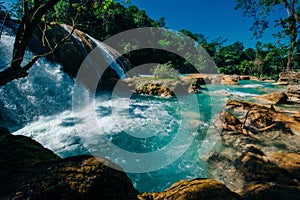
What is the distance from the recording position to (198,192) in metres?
2.01

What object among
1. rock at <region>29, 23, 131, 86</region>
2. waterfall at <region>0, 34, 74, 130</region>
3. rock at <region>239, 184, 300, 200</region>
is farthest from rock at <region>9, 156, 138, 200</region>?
rock at <region>29, 23, 131, 86</region>

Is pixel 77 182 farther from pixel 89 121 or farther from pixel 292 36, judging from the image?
pixel 292 36

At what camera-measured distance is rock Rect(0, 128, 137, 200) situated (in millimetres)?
1347

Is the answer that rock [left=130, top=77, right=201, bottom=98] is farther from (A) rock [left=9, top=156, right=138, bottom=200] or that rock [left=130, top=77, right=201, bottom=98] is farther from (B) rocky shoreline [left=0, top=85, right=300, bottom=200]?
(A) rock [left=9, top=156, right=138, bottom=200]

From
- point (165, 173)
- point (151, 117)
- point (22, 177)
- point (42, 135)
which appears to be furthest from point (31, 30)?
point (151, 117)

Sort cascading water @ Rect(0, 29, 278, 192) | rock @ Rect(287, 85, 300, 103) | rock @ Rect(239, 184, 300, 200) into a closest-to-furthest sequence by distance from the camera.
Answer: rock @ Rect(239, 184, 300, 200), cascading water @ Rect(0, 29, 278, 192), rock @ Rect(287, 85, 300, 103)

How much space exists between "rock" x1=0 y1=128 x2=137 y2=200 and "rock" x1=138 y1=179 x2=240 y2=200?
0.67 metres

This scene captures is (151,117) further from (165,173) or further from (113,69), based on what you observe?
(113,69)

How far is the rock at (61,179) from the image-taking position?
135 centimetres

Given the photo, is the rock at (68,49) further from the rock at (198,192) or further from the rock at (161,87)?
the rock at (198,192)

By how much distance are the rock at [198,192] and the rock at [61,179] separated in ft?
2.20

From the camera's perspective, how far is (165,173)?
4.13m

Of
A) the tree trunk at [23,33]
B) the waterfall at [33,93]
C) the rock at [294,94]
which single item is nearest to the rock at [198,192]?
the tree trunk at [23,33]

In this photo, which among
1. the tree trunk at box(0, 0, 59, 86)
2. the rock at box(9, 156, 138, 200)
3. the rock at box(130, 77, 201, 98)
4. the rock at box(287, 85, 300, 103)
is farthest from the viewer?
the rock at box(130, 77, 201, 98)
